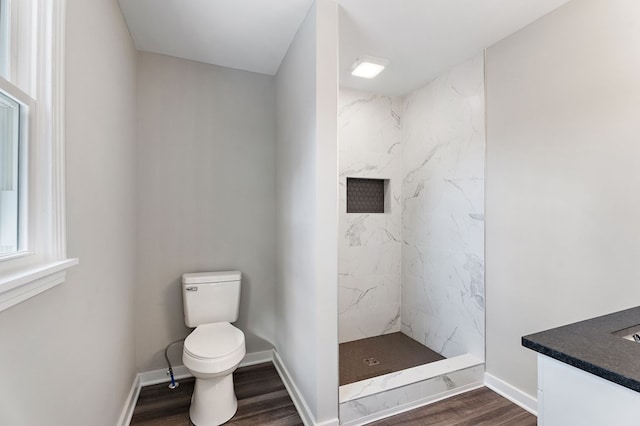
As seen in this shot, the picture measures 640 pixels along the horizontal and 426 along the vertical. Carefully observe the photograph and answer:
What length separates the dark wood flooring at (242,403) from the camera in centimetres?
183

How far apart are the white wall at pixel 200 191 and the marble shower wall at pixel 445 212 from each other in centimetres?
144

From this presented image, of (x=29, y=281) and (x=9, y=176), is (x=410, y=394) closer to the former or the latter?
(x=29, y=281)

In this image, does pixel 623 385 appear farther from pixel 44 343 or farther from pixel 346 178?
pixel 346 178

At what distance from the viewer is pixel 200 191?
2.43 metres

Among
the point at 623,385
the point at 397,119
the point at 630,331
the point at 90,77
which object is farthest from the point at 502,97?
the point at 90,77

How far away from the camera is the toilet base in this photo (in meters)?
1.80

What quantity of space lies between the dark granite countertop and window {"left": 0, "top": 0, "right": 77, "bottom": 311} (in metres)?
1.48

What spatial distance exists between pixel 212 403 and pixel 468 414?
1.66m

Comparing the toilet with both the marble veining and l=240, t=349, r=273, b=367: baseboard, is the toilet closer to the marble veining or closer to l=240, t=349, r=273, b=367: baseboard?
l=240, t=349, r=273, b=367: baseboard

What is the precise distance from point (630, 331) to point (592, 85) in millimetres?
1372

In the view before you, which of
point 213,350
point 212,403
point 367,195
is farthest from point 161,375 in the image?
point 367,195

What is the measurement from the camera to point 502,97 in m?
2.11

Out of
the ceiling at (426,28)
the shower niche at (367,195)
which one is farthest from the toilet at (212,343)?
the ceiling at (426,28)

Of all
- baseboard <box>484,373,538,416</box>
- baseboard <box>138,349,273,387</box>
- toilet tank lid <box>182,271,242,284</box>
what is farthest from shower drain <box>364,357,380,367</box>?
toilet tank lid <box>182,271,242,284</box>
